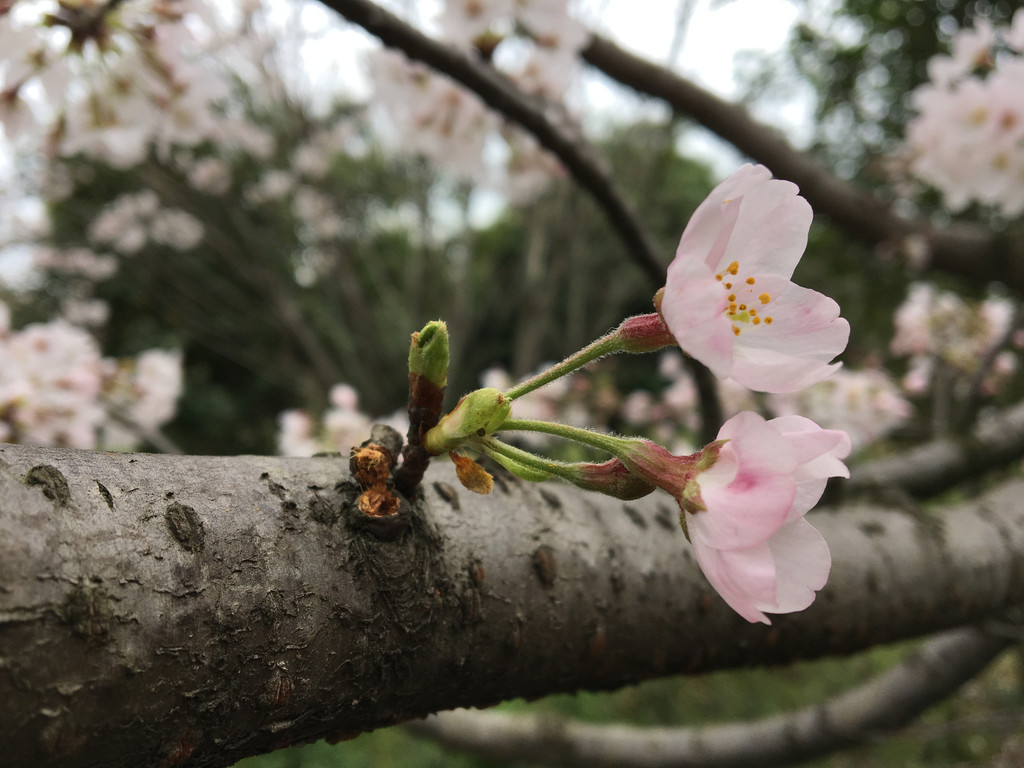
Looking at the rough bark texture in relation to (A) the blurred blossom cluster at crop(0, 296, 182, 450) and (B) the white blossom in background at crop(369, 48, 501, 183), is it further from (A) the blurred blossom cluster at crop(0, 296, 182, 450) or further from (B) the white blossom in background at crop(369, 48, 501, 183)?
(B) the white blossom in background at crop(369, 48, 501, 183)

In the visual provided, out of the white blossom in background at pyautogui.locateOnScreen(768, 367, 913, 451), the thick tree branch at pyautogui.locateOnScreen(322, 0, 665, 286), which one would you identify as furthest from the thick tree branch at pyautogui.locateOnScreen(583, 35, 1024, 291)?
the thick tree branch at pyautogui.locateOnScreen(322, 0, 665, 286)

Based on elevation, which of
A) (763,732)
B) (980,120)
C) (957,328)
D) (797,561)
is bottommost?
(763,732)

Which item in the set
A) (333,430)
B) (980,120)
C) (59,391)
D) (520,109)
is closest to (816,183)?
(980,120)

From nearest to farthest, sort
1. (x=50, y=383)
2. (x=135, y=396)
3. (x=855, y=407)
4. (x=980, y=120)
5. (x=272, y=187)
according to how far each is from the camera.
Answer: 1. (x=50, y=383)
2. (x=980, y=120)
3. (x=135, y=396)
4. (x=855, y=407)
5. (x=272, y=187)

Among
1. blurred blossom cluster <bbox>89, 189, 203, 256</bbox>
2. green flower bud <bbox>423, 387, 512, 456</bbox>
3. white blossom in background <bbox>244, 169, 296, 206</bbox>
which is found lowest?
green flower bud <bbox>423, 387, 512, 456</bbox>

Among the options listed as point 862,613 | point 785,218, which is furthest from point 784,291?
point 862,613

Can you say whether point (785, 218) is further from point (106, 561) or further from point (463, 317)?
point (463, 317)

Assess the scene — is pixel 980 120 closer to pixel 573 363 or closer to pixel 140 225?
pixel 573 363
